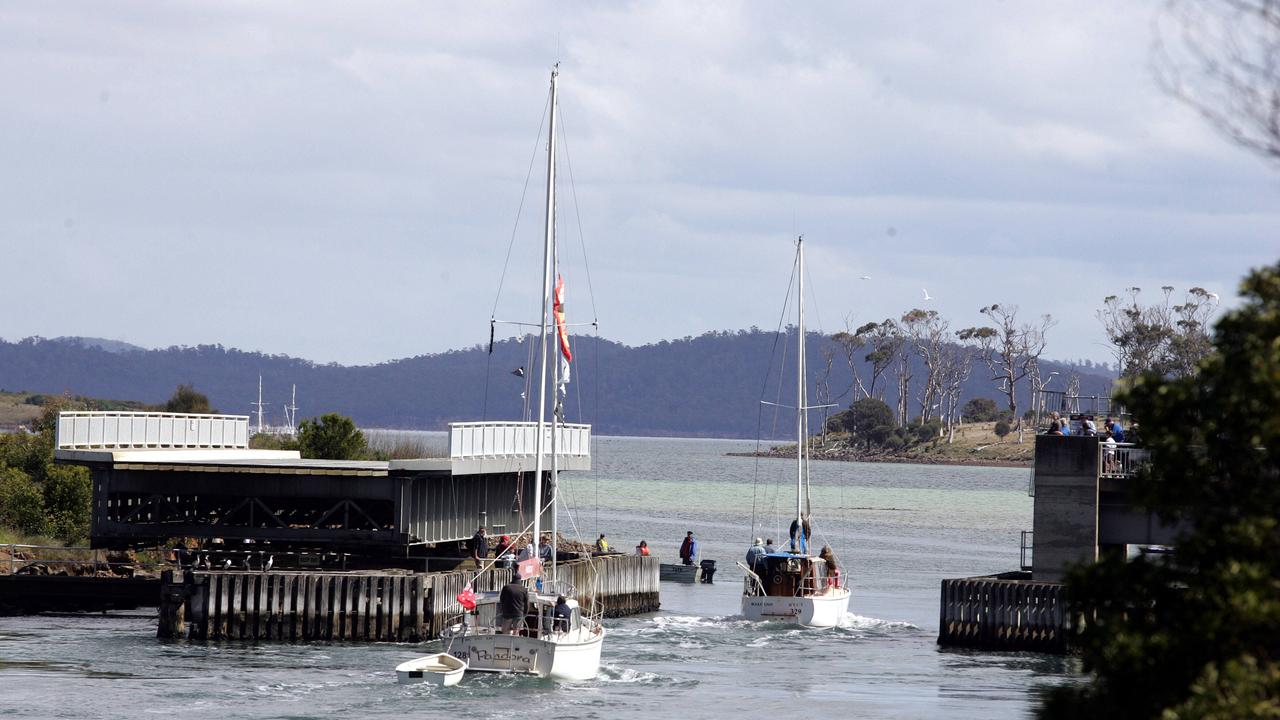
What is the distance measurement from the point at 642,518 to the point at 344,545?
6183cm

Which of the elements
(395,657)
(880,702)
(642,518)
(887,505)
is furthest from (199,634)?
(887,505)

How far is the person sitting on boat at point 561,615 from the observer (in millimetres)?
37969

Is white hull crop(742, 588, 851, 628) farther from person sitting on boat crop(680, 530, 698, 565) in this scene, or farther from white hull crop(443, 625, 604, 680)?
person sitting on boat crop(680, 530, 698, 565)

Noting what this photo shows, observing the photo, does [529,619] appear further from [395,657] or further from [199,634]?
[199,634]

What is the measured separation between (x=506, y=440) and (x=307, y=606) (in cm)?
1417

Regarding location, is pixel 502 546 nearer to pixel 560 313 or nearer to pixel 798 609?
pixel 798 609

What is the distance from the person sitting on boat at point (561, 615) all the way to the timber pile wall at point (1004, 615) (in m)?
12.5

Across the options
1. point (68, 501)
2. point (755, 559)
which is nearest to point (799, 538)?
point (755, 559)

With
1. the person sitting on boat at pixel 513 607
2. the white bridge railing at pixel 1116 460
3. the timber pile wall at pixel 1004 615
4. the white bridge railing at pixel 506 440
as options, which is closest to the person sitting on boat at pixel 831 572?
the timber pile wall at pixel 1004 615

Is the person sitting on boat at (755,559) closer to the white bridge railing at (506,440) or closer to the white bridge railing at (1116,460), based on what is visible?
the white bridge railing at (506,440)

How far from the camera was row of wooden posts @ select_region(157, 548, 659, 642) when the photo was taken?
45.5 meters

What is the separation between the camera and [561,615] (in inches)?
1499

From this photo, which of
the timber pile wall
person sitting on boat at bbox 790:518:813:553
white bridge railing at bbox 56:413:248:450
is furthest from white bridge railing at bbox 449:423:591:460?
the timber pile wall

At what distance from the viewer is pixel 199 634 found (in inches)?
1806
